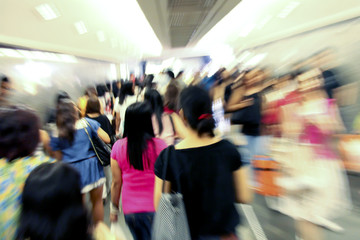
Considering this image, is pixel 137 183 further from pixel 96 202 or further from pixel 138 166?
pixel 96 202

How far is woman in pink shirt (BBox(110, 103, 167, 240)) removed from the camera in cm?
133

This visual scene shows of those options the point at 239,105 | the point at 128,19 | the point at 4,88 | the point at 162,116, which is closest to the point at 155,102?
the point at 162,116

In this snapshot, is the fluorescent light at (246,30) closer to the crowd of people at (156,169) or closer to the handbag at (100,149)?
the crowd of people at (156,169)

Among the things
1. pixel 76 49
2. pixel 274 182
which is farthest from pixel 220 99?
pixel 76 49

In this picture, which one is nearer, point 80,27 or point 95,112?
point 95,112

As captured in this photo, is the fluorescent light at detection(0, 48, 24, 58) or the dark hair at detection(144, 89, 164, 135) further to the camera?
the fluorescent light at detection(0, 48, 24, 58)

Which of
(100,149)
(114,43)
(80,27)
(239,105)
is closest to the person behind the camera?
(100,149)

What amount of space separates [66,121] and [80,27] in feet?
10.5

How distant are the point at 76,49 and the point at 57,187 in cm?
523

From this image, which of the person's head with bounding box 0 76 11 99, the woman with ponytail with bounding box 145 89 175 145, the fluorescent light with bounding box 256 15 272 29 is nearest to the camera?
the woman with ponytail with bounding box 145 89 175 145

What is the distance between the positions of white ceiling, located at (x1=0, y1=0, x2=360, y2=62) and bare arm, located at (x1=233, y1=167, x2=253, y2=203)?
3.39m

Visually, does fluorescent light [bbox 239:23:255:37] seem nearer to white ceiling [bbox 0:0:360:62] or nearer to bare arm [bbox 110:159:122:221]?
white ceiling [bbox 0:0:360:62]

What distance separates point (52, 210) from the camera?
661mm

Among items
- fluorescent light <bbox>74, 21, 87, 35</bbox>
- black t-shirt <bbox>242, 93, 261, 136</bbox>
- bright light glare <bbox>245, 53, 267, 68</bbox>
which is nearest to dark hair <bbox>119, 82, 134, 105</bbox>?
black t-shirt <bbox>242, 93, 261, 136</bbox>
